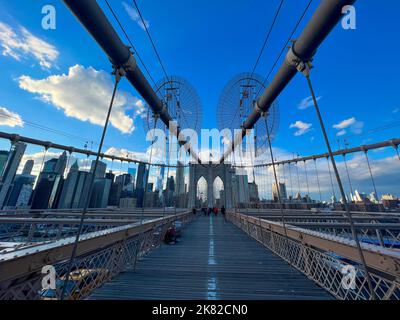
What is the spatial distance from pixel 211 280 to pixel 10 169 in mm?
12924

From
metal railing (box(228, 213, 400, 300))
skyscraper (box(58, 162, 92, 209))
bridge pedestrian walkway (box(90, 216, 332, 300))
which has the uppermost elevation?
skyscraper (box(58, 162, 92, 209))

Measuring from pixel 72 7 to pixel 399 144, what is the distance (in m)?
19.2

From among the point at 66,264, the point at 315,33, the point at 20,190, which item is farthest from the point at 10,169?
the point at 20,190

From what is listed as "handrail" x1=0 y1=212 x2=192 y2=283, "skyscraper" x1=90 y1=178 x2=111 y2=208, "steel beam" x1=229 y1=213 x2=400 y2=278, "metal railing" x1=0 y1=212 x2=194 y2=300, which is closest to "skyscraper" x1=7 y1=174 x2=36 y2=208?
"skyscraper" x1=90 y1=178 x2=111 y2=208

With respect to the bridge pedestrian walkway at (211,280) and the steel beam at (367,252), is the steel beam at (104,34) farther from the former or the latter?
the steel beam at (367,252)

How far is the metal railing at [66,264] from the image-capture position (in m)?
1.79

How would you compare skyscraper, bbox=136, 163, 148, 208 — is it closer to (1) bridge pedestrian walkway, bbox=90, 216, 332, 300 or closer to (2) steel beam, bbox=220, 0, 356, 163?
(1) bridge pedestrian walkway, bbox=90, 216, 332, 300

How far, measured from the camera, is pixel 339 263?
2805 millimetres

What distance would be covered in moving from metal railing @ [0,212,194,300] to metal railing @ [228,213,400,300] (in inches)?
162

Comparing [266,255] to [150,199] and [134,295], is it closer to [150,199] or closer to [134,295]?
[134,295]

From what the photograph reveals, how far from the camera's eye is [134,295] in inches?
111

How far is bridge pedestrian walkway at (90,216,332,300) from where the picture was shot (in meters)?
2.86

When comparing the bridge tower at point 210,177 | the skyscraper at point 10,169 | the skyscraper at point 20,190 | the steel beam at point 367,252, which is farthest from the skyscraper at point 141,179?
the steel beam at point 367,252
